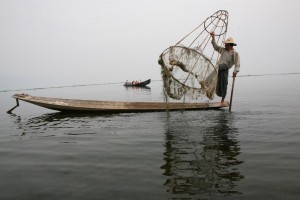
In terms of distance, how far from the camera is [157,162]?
5602 mm

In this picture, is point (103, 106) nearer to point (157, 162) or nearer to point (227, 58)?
point (227, 58)

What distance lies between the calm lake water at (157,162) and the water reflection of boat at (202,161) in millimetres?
15

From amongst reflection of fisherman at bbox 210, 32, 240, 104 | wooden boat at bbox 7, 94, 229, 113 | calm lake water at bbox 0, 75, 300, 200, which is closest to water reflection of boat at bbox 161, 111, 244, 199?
calm lake water at bbox 0, 75, 300, 200

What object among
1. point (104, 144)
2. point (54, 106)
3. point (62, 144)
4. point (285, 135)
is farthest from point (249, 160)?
point (54, 106)

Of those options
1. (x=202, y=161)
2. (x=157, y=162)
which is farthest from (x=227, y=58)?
(x=157, y=162)

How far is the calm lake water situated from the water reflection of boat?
2 cm

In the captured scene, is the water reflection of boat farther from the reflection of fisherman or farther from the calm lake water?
the reflection of fisherman

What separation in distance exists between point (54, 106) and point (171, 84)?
265 inches

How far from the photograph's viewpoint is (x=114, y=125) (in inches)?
407

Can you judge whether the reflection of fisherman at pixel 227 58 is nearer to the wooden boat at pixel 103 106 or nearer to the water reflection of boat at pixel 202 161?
the wooden boat at pixel 103 106

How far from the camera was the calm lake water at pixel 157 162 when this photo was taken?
4.23m

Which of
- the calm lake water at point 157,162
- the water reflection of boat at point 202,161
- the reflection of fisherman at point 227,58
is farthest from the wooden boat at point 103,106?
the water reflection of boat at point 202,161

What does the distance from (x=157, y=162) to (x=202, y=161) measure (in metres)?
0.92

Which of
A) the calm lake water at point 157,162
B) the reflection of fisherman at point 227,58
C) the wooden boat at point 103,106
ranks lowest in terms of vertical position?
the calm lake water at point 157,162
